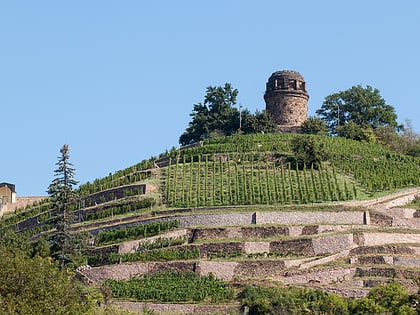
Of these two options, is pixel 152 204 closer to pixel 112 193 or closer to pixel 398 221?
pixel 112 193

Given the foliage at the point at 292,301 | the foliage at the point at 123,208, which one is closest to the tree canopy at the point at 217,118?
the foliage at the point at 123,208

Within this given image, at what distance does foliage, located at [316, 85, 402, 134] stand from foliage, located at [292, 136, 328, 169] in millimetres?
14820

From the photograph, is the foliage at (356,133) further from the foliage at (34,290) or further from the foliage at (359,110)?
the foliage at (34,290)

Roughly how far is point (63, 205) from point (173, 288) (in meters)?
9.87

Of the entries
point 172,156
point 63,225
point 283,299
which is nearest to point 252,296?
point 283,299

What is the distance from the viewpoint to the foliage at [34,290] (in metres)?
47.3

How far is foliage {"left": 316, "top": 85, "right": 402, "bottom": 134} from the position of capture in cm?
9306

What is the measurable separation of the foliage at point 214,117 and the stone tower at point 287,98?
2.80 metres

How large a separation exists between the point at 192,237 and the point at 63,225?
21.2 feet

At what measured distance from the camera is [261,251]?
205 feet

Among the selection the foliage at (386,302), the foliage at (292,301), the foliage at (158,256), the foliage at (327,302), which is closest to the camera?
the foliage at (386,302)

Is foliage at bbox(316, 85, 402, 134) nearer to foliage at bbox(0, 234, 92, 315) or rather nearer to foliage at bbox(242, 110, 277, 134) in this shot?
foliage at bbox(242, 110, 277, 134)

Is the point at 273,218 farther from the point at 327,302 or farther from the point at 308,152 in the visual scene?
the point at 327,302

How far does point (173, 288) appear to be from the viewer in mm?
57906
